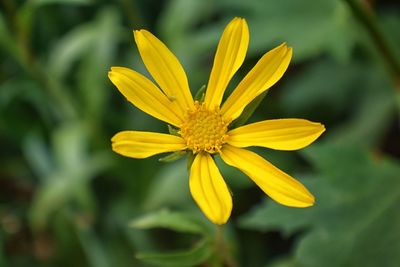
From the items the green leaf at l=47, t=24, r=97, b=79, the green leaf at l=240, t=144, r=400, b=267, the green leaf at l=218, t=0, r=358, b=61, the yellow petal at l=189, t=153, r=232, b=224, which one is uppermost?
the green leaf at l=47, t=24, r=97, b=79

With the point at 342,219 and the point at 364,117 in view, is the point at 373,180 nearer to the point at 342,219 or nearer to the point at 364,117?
the point at 342,219

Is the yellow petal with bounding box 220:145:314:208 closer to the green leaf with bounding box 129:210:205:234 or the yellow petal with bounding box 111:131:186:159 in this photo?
the yellow petal with bounding box 111:131:186:159

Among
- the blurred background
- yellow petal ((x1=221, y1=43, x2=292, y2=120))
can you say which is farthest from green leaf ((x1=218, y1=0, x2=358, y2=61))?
yellow petal ((x1=221, y1=43, x2=292, y2=120))

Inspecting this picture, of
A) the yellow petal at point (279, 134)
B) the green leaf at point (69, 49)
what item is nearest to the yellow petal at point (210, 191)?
the yellow petal at point (279, 134)

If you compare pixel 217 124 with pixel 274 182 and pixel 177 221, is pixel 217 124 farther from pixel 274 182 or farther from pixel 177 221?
pixel 177 221

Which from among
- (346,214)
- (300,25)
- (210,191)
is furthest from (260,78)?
(300,25)

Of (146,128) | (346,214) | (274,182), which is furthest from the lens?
(146,128)
